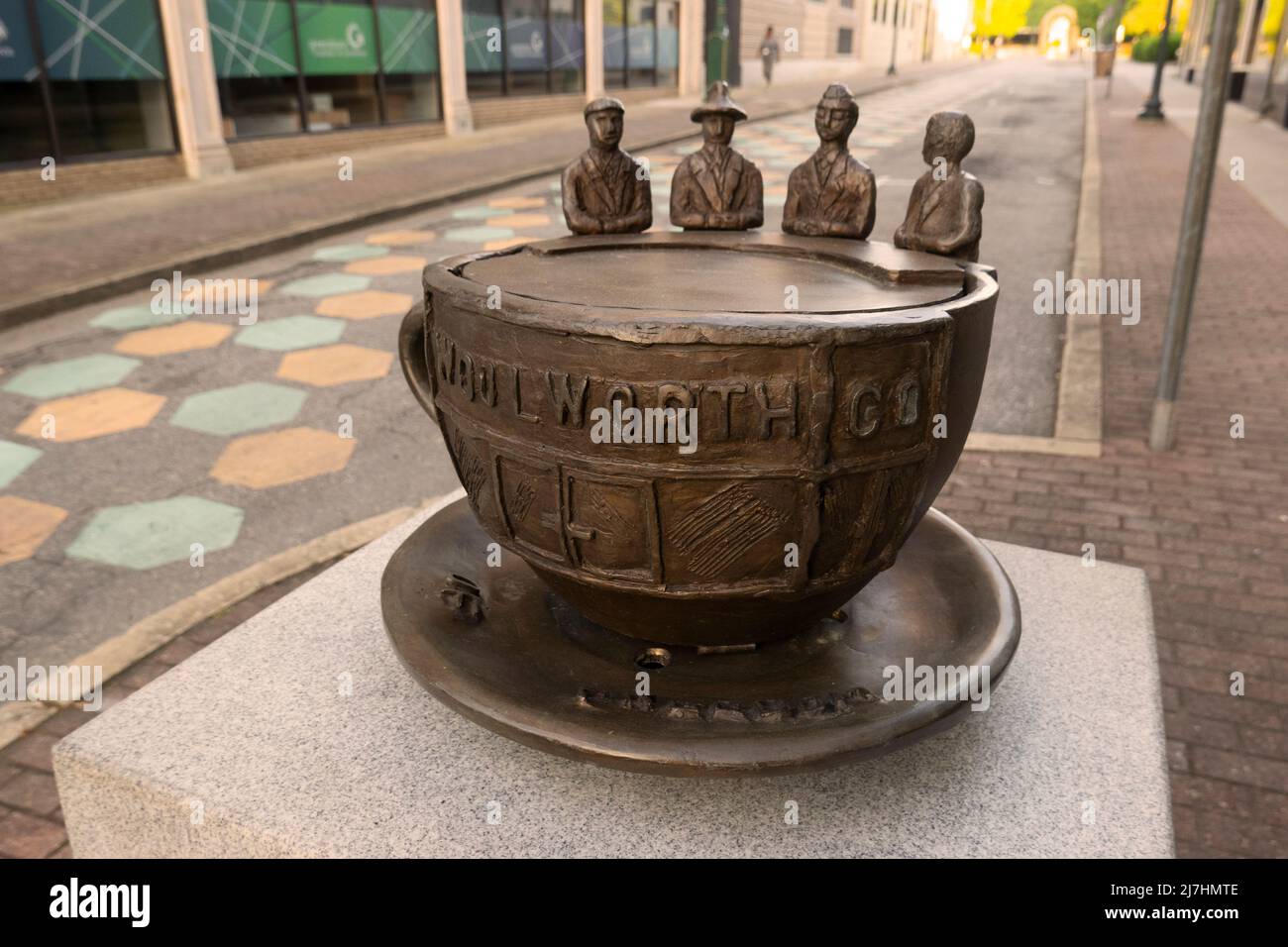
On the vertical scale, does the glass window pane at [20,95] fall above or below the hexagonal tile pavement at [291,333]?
above

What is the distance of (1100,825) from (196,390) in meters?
4.49

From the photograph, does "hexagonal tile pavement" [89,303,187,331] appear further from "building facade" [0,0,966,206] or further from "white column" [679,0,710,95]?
"white column" [679,0,710,95]

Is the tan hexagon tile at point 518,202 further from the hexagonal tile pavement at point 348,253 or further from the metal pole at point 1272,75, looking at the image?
the metal pole at point 1272,75

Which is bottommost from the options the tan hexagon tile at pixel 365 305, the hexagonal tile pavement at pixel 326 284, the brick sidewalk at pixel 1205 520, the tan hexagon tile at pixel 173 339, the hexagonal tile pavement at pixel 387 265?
the brick sidewalk at pixel 1205 520

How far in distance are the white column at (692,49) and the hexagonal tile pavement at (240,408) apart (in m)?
18.1

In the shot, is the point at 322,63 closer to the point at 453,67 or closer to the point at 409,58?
the point at 409,58

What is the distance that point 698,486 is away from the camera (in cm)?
159

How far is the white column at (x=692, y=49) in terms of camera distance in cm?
2027

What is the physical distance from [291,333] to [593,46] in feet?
43.1

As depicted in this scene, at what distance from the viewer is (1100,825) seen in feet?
5.74

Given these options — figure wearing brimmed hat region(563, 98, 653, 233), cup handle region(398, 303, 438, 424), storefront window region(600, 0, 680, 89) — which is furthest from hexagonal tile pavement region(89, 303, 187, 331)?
storefront window region(600, 0, 680, 89)

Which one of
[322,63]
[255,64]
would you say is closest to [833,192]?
[255,64]

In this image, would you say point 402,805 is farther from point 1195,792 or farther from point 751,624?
point 1195,792

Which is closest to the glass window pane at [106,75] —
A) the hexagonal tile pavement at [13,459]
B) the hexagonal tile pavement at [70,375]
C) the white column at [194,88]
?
the white column at [194,88]
